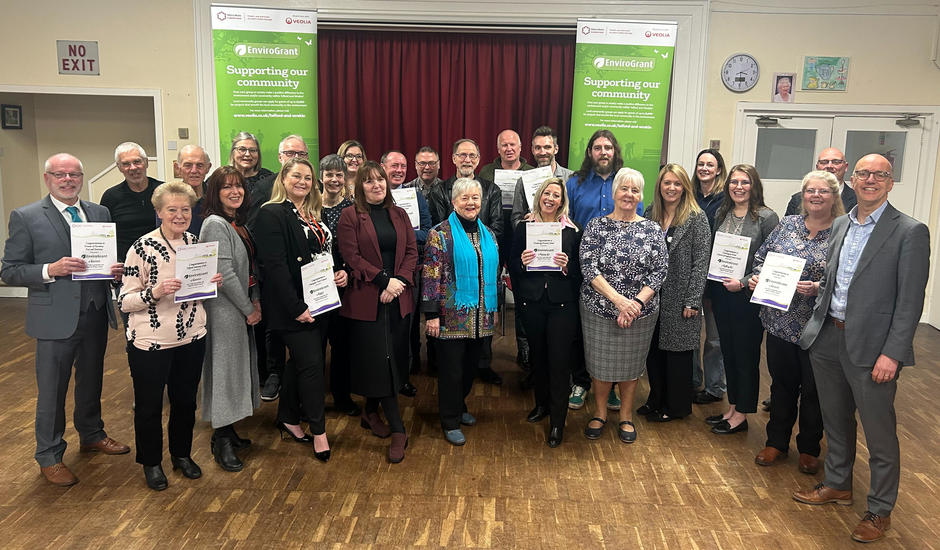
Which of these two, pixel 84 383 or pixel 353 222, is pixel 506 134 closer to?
pixel 353 222

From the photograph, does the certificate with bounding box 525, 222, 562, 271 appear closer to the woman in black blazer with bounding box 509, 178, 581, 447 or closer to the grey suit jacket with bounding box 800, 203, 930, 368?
the woman in black blazer with bounding box 509, 178, 581, 447

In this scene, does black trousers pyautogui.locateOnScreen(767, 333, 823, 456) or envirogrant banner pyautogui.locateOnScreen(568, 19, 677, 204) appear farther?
envirogrant banner pyautogui.locateOnScreen(568, 19, 677, 204)

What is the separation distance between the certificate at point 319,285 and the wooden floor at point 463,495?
32.2 inches

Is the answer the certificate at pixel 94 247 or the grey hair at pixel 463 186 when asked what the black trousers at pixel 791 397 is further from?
the certificate at pixel 94 247

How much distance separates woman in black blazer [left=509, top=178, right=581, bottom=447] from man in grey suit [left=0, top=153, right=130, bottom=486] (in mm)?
1948

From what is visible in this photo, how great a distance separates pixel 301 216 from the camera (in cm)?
295

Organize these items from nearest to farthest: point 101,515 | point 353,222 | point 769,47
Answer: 1. point 101,515
2. point 353,222
3. point 769,47

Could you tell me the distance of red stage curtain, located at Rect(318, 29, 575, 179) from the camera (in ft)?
21.6

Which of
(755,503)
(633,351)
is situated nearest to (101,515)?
(633,351)

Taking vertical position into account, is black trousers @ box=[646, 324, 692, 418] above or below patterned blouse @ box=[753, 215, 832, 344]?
below

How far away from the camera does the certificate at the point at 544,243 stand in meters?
3.17

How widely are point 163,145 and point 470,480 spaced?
5.21 meters

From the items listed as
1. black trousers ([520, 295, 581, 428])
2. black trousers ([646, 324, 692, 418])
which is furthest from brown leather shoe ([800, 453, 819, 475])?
black trousers ([520, 295, 581, 428])

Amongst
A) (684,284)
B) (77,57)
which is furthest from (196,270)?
(77,57)
